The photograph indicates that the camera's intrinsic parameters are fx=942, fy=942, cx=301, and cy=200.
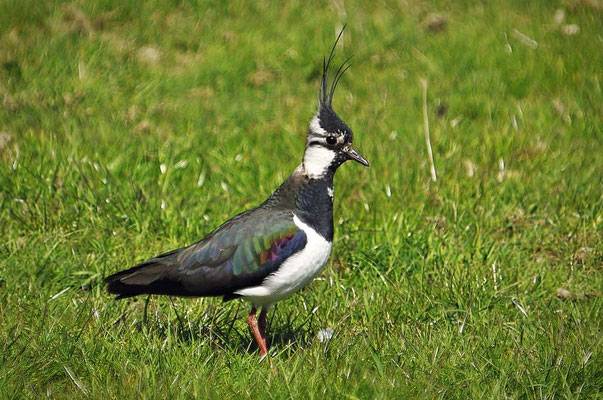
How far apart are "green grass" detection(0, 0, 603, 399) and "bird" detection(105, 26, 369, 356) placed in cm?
27

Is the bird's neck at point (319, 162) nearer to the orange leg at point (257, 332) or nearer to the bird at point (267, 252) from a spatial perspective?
the bird at point (267, 252)

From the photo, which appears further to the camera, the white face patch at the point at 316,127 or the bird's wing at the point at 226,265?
the white face patch at the point at 316,127

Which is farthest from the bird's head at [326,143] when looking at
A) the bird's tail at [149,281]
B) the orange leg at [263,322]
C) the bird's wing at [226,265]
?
the bird's tail at [149,281]

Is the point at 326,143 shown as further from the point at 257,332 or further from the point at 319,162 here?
the point at 257,332

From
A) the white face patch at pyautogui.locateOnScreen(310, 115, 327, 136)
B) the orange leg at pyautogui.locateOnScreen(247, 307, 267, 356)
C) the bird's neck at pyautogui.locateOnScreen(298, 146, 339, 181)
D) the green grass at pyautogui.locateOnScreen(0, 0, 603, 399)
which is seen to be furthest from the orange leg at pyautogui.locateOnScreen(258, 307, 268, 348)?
the white face patch at pyautogui.locateOnScreen(310, 115, 327, 136)

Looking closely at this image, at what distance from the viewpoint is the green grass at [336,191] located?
14.9ft

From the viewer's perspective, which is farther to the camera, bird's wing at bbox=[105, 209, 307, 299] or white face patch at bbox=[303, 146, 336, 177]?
white face patch at bbox=[303, 146, 336, 177]

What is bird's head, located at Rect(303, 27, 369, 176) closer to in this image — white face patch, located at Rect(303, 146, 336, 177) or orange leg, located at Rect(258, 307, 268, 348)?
white face patch, located at Rect(303, 146, 336, 177)

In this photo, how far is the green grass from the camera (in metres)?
4.55

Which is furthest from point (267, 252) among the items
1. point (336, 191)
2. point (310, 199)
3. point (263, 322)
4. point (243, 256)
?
point (336, 191)

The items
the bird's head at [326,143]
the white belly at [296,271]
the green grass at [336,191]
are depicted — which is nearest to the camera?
the green grass at [336,191]

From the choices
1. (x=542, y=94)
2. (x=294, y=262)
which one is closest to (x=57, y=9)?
(x=542, y=94)

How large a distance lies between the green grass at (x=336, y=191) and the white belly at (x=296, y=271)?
0.96 feet

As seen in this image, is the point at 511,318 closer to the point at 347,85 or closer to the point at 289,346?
the point at 289,346
